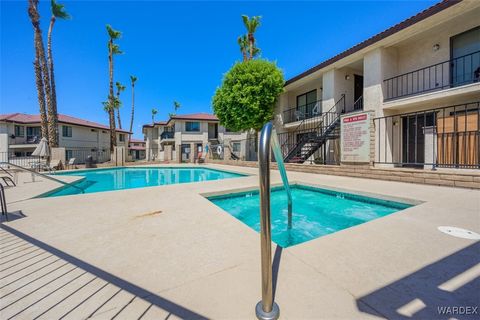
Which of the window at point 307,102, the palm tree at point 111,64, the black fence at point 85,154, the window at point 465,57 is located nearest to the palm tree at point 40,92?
the palm tree at point 111,64

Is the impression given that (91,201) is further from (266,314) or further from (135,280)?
(266,314)

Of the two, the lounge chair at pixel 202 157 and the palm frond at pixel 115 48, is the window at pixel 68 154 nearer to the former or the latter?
the palm frond at pixel 115 48

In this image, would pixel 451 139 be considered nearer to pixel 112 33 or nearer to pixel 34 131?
pixel 112 33

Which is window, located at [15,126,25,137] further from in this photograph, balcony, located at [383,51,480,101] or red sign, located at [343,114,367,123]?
balcony, located at [383,51,480,101]

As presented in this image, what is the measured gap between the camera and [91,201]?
4.72 meters

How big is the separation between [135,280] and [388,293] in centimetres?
213

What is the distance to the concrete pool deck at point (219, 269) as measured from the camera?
1473mm

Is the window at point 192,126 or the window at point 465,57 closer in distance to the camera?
the window at point 465,57

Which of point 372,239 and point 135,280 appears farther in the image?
point 372,239

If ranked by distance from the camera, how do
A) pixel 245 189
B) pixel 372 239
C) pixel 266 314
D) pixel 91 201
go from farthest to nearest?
pixel 245 189
pixel 91 201
pixel 372 239
pixel 266 314

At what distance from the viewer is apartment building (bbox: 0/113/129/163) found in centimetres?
2278

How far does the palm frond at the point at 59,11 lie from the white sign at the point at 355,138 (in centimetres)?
2415

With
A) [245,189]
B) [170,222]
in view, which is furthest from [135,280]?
[245,189]

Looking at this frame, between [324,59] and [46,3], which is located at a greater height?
[46,3]
